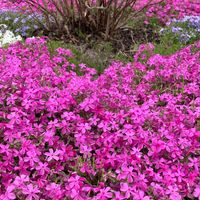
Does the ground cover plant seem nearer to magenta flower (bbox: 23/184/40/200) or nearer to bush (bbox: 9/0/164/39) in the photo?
magenta flower (bbox: 23/184/40/200)

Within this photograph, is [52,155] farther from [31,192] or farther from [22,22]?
[22,22]

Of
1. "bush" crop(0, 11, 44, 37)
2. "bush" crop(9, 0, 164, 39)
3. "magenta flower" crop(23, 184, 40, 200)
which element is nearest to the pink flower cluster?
"magenta flower" crop(23, 184, 40, 200)

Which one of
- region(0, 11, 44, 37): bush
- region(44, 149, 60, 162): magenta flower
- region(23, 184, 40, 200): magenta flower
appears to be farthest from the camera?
A: region(0, 11, 44, 37): bush

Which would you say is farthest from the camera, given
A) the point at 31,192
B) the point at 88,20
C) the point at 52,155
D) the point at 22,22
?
the point at 22,22

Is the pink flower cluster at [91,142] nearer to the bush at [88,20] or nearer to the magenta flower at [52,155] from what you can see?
the magenta flower at [52,155]

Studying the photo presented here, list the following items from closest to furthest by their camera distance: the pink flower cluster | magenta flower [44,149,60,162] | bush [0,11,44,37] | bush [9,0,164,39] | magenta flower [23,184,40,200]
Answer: magenta flower [23,184,40,200] < the pink flower cluster < magenta flower [44,149,60,162] < bush [9,0,164,39] < bush [0,11,44,37]

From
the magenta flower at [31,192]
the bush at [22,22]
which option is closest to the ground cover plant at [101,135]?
the magenta flower at [31,192]

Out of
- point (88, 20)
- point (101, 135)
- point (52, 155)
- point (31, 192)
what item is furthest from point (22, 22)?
point (31, 192)

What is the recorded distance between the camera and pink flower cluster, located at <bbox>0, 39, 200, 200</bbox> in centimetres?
217

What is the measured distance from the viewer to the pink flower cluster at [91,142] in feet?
7.11

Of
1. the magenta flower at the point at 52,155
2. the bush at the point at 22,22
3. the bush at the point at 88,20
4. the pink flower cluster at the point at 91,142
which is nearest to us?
the pink flower cluster at the point at 91,142

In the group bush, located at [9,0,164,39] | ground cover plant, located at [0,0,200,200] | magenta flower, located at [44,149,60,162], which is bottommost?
bush, located at [9,0,164,39]

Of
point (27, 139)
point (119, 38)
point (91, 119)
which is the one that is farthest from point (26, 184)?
point (119, 38)

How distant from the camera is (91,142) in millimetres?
2553
